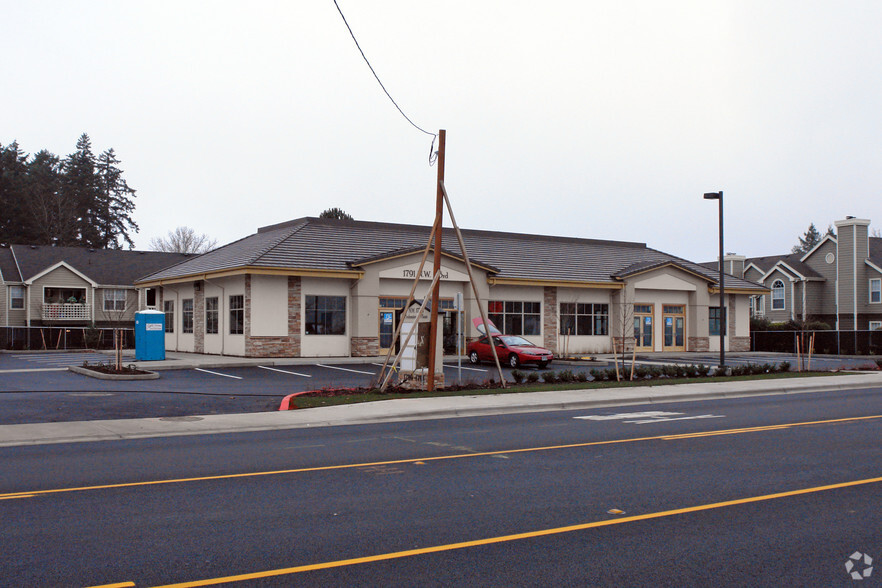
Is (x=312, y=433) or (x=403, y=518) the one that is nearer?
(x=403, y=518)

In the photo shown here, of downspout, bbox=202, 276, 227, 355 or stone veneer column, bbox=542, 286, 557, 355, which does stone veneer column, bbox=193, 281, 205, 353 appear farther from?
stone veneer column, bbox=542, 286, 557, 355

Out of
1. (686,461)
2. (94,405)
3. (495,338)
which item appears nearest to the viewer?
(686,461)

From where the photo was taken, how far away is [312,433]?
13.6 m

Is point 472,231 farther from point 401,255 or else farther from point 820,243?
point 820,243

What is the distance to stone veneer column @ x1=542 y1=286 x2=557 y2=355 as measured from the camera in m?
40.2

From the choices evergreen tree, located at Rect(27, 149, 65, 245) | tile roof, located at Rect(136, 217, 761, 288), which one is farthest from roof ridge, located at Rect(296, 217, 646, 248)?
evergreen tree, located at Rect(27, 149, 65, 245)

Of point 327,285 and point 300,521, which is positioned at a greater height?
point 327,285

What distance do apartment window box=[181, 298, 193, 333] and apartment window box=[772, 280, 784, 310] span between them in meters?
42.8

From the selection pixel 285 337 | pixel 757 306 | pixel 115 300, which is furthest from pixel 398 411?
pixel 757 306

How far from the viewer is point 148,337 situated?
3053 centimetres

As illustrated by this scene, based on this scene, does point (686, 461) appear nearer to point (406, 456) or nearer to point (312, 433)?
point (406, 456)

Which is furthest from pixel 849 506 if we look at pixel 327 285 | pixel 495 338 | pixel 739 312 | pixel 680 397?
pixel 739 312

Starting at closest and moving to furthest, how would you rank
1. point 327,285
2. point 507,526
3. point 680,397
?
point 507,526 < point 680,397 < point 327,285

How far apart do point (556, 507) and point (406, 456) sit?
3.52m
